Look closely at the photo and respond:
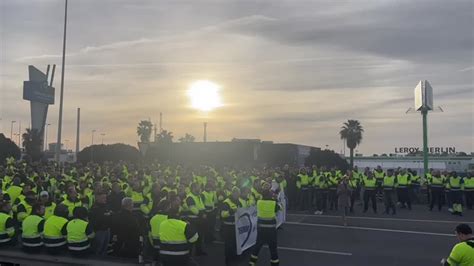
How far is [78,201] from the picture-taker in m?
11.3

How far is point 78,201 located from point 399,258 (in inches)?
332

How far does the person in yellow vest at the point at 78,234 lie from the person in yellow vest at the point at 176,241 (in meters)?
1.86

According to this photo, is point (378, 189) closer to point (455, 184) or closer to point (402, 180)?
point (402, 180)

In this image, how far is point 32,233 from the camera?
9.32 m

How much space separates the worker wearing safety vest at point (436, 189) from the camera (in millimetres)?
21750

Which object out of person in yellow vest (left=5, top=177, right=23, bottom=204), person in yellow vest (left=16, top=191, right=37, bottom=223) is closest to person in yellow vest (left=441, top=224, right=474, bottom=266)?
person in yellow vest (left=16, top=191, right=37, bottom=223)

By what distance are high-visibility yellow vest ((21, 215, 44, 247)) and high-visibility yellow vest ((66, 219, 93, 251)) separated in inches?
34.6

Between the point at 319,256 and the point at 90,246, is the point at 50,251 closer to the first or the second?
the point at 90,246

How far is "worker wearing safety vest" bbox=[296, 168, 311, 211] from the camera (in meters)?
21.3

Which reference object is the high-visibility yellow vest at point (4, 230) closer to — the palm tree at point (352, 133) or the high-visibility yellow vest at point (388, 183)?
the high-visibility yellow vest at point (388, 183)

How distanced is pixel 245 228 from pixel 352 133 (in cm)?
7042

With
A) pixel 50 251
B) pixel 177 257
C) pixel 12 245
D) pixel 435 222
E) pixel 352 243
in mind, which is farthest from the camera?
pixel 435 222

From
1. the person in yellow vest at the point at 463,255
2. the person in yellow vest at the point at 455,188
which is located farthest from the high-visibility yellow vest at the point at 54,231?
the person in yellow vest at the point at 455,188

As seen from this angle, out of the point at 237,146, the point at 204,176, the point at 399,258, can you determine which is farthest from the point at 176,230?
the point at 237,146
